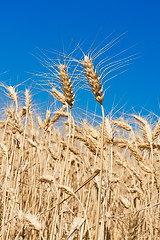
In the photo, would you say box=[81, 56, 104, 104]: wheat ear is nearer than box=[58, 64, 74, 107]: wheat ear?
Yes

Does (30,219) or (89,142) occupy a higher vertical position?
(89,142)

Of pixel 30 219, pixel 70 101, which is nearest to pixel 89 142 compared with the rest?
pixel 70 101

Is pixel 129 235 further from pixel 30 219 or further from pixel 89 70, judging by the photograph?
pixel 89 70

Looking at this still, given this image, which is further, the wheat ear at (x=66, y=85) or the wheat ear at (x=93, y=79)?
the wheat ear at (x=66, y=85)

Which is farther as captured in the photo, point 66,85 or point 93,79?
point 66,85

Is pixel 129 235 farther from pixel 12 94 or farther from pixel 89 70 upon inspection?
pixel 12 94

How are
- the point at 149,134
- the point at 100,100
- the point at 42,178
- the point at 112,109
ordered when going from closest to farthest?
the point at 100,100 → the point at 42,178 → the point at 112,109 → the point at 149,134

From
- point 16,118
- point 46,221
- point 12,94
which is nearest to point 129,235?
point 46,221

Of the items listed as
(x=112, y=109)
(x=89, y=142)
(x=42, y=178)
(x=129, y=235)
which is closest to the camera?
(x=42, y=178)

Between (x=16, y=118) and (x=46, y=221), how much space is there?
3.16 ft

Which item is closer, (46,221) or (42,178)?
(42,178)

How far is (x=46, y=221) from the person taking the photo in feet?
6.82

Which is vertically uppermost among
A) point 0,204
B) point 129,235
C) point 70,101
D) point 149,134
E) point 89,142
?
point 149,134

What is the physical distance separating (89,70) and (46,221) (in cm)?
141
